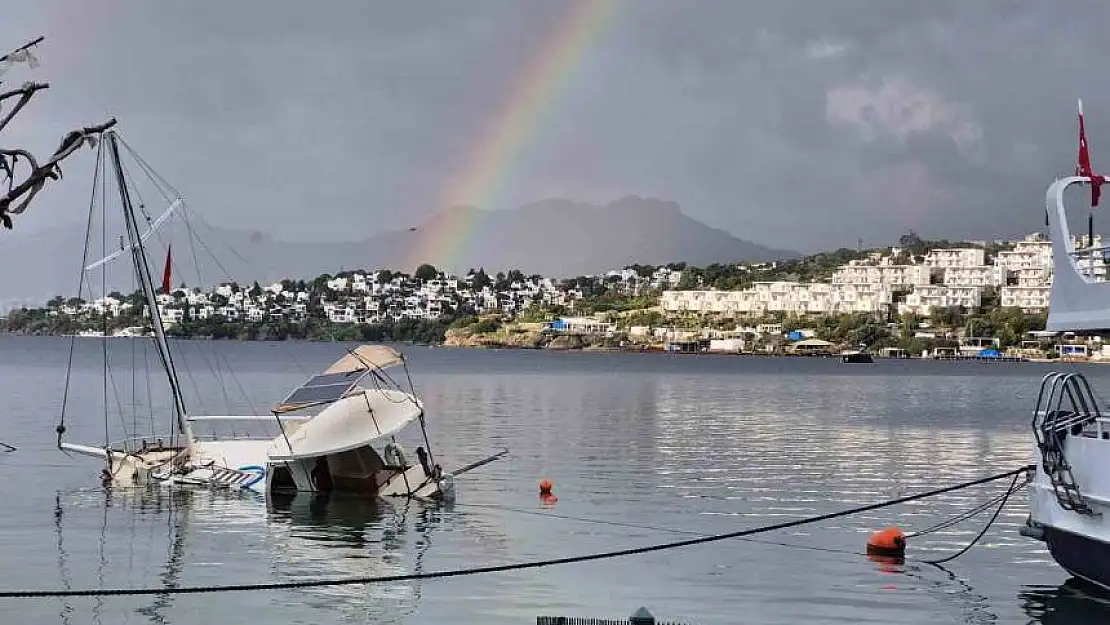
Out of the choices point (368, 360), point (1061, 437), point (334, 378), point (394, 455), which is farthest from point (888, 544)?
point (334, 378)

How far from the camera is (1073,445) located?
27.7m

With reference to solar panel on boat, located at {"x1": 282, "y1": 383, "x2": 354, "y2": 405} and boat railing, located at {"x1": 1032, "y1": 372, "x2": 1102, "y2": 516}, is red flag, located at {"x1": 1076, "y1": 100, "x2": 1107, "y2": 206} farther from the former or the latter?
solar panel on boat, located at {"x1": 282, "y1": 383, "x2": 354, "y2": 405}

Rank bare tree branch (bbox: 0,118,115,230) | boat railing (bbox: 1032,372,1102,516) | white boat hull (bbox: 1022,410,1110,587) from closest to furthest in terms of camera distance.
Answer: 1. bare tree branch (bbox: 0,118,115,230)
2. white boat hull (bbox: 1022,410,1110,587)
3. boat railing (bbox: 1032,372,1102,516)

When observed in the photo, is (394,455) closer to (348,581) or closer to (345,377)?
(345,377)

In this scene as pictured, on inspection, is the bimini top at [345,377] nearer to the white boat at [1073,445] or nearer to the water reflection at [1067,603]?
the water reflection at [1067,603]

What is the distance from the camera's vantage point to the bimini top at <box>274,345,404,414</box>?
4672cm

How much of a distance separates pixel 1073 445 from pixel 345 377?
26.7m

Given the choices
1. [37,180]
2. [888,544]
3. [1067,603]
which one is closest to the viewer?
[37,180]

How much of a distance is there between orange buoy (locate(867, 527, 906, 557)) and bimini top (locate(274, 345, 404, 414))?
57.1 ft

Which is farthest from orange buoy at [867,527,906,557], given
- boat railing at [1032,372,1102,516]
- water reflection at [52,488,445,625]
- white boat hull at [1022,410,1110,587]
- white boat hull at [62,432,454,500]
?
white boat hull at [62,432,454,500]

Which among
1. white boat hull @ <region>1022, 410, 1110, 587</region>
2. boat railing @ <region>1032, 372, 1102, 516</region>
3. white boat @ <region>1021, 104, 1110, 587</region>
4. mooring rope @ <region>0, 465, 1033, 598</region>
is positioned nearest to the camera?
mooring rope @ <region>0, 465, 1033, 598</region>

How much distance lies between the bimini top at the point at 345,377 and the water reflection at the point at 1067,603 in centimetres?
2244

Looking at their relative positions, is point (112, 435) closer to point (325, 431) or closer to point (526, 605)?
point (325, 431)

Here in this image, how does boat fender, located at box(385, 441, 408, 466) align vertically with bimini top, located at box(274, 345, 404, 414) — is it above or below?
below
